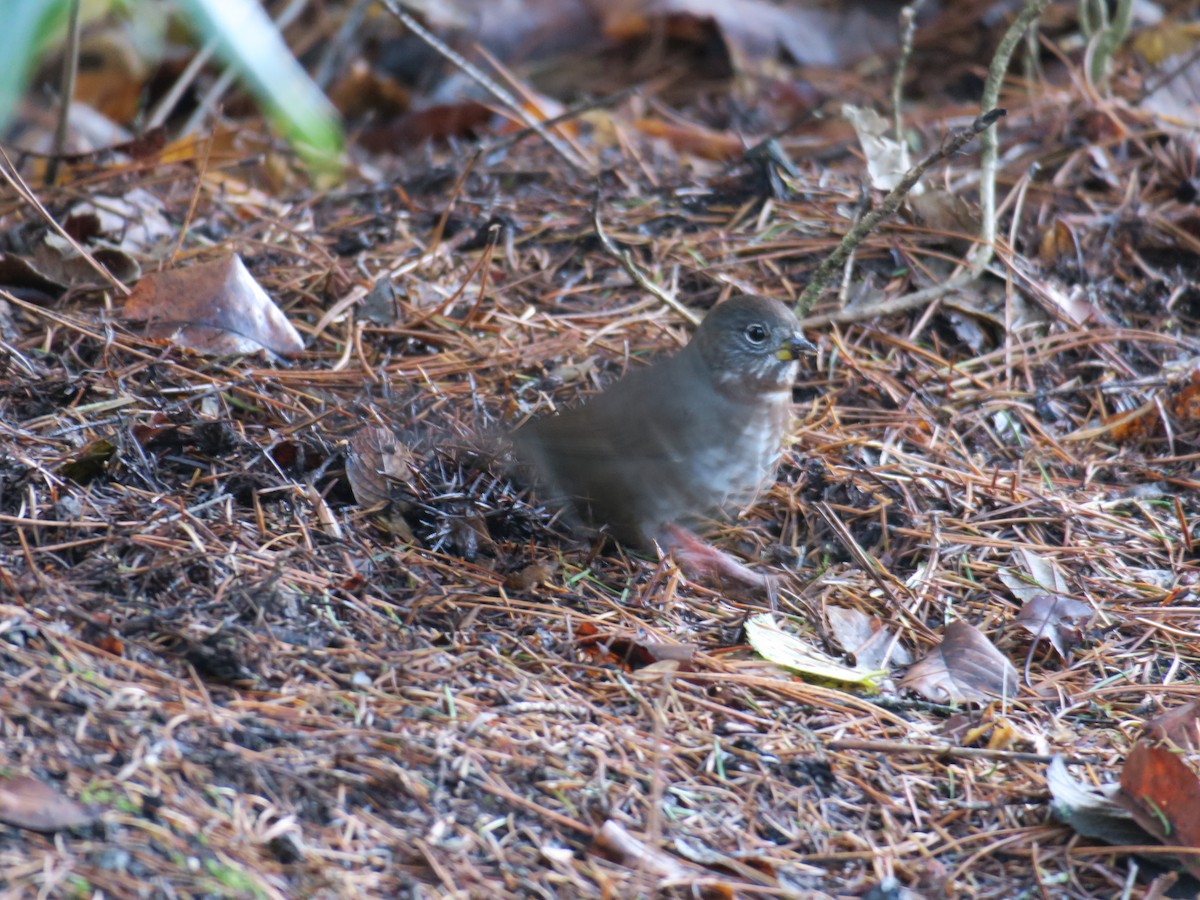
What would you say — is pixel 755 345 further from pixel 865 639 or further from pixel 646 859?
pixel 646 859

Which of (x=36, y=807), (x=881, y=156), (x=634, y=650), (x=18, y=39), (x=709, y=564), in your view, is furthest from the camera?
(x=881, y=156)

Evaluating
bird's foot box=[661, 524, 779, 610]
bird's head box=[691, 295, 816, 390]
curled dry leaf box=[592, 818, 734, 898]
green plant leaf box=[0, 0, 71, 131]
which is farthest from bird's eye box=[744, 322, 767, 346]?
green plant leaf box=[0, 0, 71, 131]

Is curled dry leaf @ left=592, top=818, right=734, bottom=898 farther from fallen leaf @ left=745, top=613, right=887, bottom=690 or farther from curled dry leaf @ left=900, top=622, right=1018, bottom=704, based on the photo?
curled dry leaf @ left=900, top=622, right=1018, bottom=704

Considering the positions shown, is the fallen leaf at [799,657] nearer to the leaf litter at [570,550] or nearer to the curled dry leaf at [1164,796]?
the leaf litter at [570,550]

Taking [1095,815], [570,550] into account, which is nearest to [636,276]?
[570,550]

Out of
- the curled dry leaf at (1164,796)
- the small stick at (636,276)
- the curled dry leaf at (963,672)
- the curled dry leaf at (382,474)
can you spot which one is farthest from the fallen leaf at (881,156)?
the curled dry leaf at (1164,796)

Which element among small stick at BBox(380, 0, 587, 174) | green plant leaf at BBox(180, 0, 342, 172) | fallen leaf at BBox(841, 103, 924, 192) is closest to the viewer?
green plant leaf at BBox(180, 0, 342, 172)
